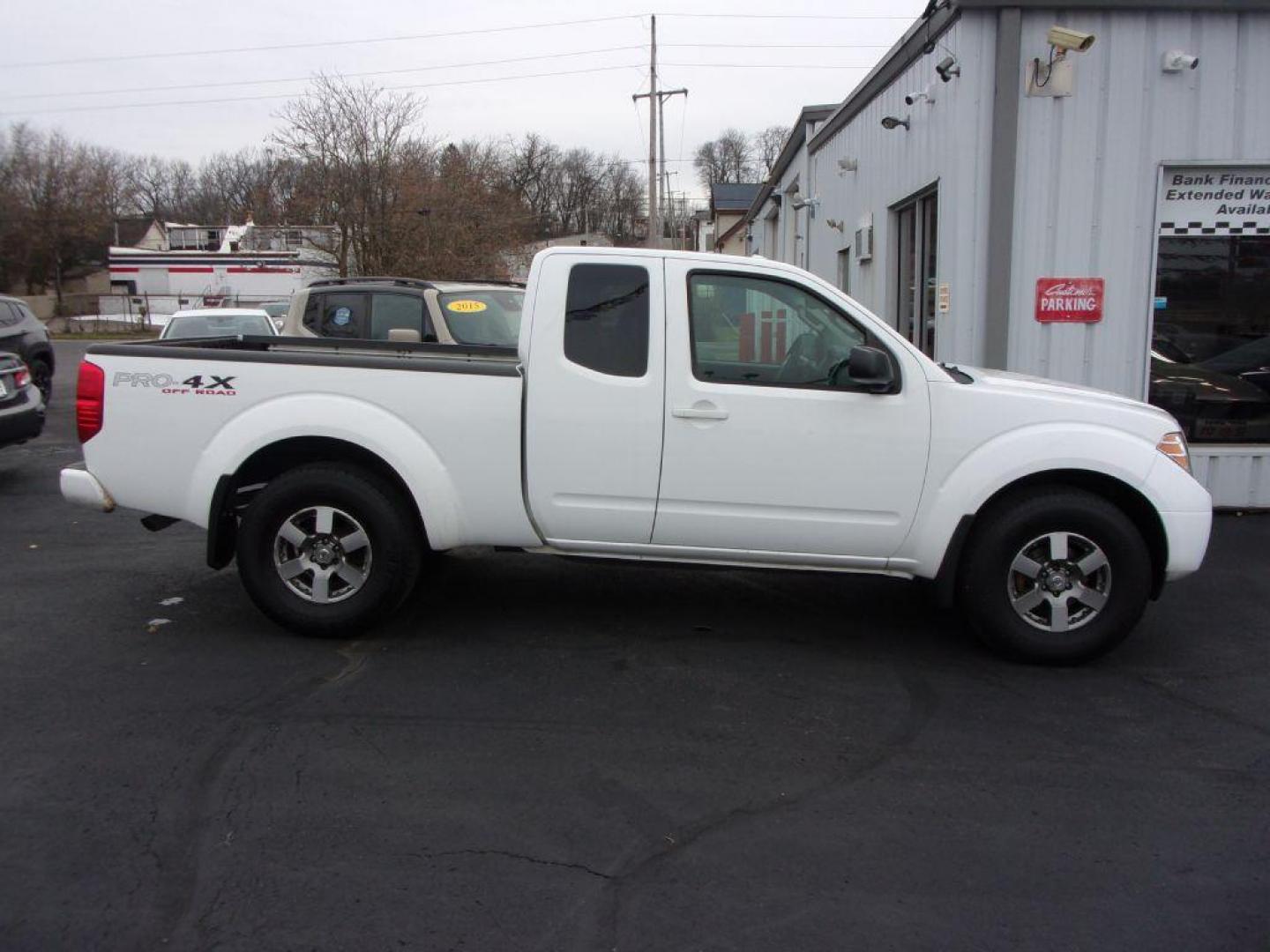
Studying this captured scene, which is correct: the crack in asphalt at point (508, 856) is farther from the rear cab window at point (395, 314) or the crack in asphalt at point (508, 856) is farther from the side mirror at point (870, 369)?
the rear cab window at point (395, 314)

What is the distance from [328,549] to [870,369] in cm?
282

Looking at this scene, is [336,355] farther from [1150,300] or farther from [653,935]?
[1150,300]

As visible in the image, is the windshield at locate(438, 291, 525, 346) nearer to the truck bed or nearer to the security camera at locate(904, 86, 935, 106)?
the security camera at locate(904, 86, 935, 106)

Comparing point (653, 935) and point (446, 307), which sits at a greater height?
point (446, 307)

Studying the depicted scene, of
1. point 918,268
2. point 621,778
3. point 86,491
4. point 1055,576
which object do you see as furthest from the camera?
point 918,268

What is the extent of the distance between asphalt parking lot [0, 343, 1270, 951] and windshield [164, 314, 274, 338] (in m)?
11.6

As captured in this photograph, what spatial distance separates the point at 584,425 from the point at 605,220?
88.3m

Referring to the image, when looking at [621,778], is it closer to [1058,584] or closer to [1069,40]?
[1058,584]

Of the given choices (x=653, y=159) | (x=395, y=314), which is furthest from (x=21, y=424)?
(x=653, y=159)

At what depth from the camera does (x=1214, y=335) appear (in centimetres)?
914

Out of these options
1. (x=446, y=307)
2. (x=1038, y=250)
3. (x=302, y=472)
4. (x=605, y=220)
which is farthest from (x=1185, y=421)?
(x=605, y=220)

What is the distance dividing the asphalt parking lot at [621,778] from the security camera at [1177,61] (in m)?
4.54

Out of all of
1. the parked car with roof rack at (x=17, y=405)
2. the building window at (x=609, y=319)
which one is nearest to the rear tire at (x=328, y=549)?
the building window at (x=609, y=319)

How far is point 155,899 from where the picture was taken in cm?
320
